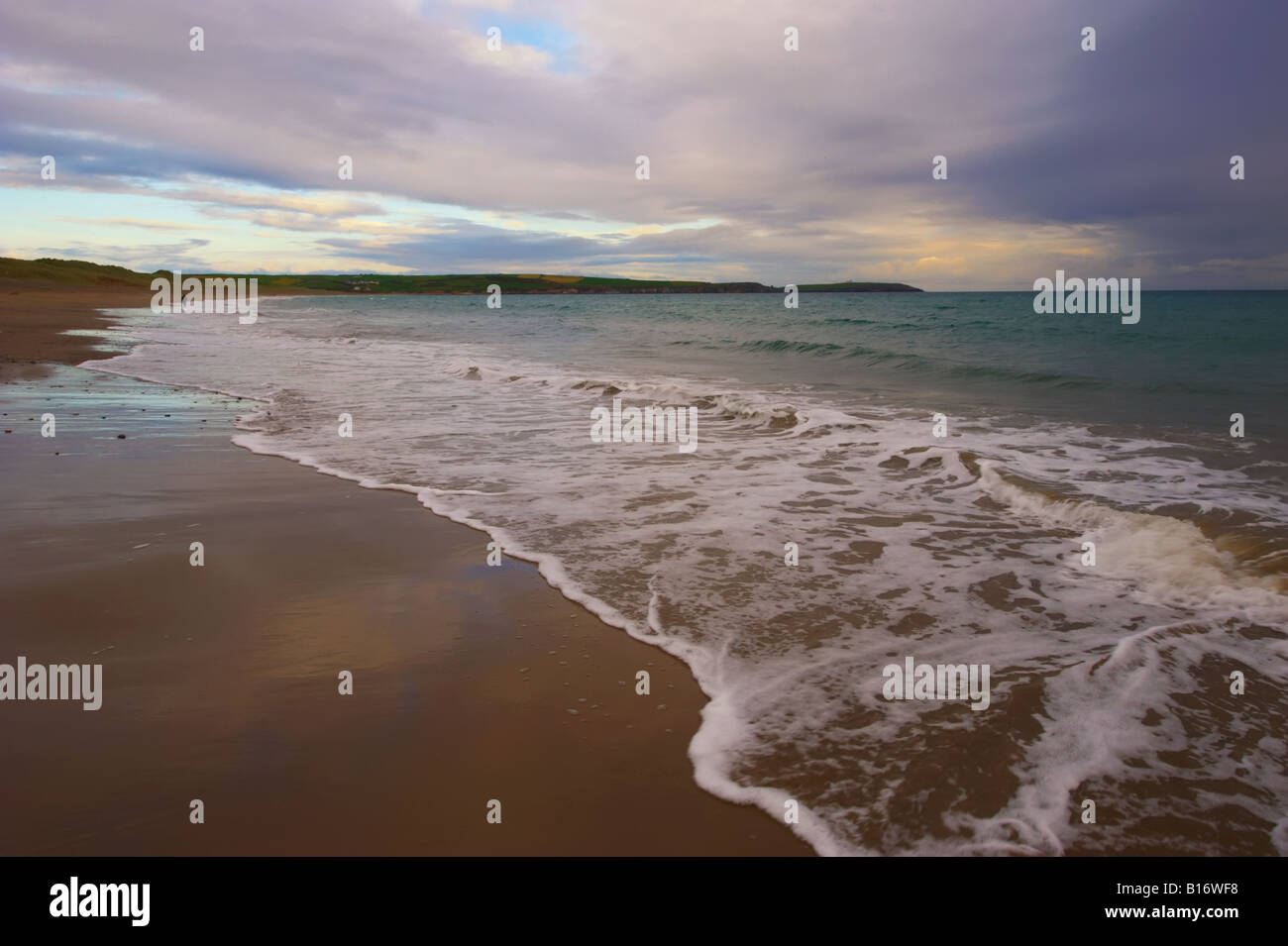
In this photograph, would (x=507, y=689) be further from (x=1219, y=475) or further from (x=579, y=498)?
(x=1219, y=475)

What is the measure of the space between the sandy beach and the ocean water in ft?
1.29

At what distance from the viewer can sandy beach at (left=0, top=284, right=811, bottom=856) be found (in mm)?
2922

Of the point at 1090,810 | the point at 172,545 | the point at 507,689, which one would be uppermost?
the point at 172,545

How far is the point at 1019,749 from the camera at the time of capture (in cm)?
353

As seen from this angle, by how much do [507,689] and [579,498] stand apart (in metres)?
3.89

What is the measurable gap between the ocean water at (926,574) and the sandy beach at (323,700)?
1.29 feet

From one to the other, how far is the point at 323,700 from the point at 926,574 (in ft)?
14.5

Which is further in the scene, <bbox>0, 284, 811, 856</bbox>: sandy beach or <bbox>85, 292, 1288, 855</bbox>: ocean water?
<bbox>85, 292, 1288, 855</bbox>: ocean water

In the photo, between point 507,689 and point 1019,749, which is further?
point 507,689

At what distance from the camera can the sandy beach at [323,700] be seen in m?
A: 2.92

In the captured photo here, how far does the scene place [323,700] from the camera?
3.80 meters
